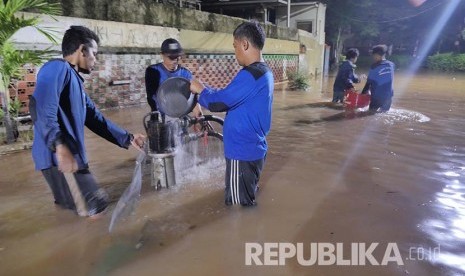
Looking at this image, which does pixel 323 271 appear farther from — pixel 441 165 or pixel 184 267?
pixel 441 165

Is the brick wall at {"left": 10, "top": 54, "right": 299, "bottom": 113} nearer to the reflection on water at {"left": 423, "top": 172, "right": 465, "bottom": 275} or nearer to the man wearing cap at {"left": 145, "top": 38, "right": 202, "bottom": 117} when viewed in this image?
the man wearing cap at {"left": 145, "top": 38, "right": 202, "bottom": 117}

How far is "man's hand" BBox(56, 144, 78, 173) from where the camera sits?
8.85ft

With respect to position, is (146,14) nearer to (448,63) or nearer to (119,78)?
(119,78)

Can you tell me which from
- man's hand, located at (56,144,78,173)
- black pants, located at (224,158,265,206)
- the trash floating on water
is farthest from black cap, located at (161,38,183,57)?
the trash floating on water

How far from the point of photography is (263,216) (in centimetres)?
341

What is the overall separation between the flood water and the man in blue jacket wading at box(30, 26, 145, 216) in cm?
35

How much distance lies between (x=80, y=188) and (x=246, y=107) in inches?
61.8

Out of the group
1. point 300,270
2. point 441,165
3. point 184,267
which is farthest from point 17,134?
point 441,165

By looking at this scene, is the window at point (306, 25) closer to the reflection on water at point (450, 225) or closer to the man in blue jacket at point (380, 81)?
the man in blue jacket at point (380, 81)

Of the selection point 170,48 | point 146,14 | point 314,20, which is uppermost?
point 314,20

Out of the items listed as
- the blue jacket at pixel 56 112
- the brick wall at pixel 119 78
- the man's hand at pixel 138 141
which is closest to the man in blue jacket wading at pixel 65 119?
the blue jacket at pixel 56 112

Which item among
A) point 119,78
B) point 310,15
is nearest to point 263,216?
point 119,78

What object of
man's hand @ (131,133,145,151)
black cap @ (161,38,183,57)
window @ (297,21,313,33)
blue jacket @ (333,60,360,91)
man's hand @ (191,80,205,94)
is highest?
window @ (297,21,313,33)

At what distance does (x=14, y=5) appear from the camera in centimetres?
484
